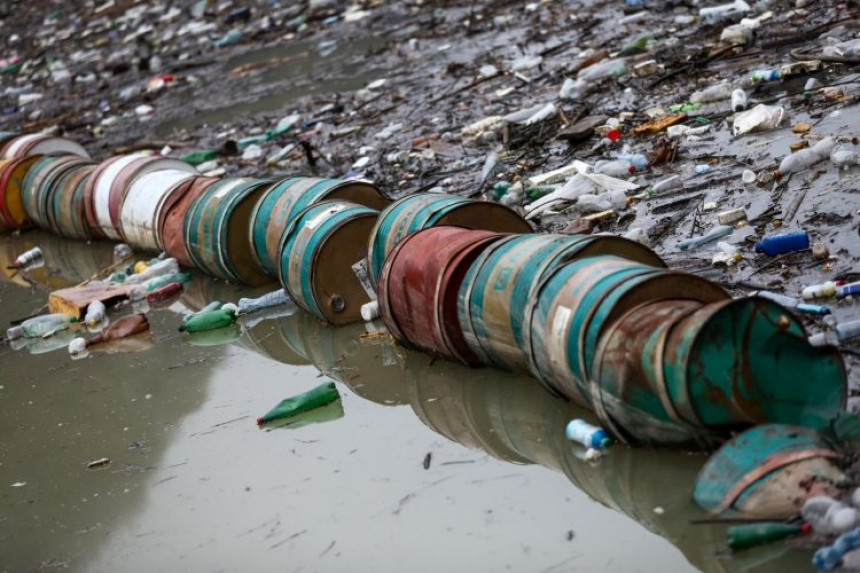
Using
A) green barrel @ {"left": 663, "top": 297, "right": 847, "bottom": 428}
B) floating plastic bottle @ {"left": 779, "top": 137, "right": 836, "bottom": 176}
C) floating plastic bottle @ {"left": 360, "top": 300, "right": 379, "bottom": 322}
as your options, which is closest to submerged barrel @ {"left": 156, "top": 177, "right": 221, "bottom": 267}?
floating plastic bottle @ {"left": 360, "top": 300, "right": 379, "bottom": 322}

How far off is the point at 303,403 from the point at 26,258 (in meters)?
4.86

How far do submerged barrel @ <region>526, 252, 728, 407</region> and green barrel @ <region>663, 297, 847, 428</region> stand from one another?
0.33 m

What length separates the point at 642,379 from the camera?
3.46m

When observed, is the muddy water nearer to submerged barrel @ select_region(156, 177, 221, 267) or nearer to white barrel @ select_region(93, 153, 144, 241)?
submerged barrel @ select_region(156, 177, 221, 267)

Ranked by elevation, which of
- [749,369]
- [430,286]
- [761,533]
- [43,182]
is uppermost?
[749,369]

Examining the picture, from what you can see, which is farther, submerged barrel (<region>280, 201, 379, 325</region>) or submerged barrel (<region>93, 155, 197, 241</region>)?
submerged barrel (<region>93, 155, 197, 241</region>)

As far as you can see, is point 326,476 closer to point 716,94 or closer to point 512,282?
point 512,282

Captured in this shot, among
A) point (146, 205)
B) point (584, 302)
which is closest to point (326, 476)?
point (584, 302)

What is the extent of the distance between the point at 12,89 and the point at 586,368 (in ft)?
46.4

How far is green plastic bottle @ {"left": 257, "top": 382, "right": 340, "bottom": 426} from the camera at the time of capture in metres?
4.73

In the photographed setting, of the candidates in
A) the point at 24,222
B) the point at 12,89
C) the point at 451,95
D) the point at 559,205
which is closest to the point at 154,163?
the point at 24,222

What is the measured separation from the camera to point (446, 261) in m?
4.56

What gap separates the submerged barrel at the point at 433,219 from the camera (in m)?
5.20

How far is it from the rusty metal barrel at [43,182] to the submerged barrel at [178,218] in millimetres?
2120
